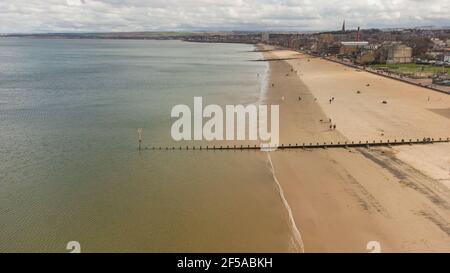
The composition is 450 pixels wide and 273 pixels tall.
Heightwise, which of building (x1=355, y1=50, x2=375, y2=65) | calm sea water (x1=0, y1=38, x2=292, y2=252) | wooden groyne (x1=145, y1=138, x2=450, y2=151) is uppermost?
building (x1=355, y1=50, x2=375, y2=65)

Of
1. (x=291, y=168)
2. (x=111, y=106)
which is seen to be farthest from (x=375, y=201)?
(x=111, y=106)

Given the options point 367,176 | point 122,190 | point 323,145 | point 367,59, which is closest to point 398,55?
point 367,59

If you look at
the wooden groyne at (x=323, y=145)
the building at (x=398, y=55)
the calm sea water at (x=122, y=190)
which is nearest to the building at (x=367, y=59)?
the building at (x=398, y=55)

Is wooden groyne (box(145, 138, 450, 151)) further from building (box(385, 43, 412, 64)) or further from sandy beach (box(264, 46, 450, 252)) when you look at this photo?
building (box(385, 43, 412, 64))

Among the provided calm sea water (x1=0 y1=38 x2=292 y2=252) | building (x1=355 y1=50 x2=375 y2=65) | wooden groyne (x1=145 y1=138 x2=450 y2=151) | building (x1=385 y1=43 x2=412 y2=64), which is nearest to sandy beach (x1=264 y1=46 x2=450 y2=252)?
wooden groyne (x1=145 y1=138 x2=450 y2=151)

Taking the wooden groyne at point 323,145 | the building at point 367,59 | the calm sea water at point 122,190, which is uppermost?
the building at point 367,59

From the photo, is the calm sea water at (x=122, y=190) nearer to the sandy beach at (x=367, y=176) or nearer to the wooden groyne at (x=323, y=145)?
the wooden groyne at (x=323, y=145)

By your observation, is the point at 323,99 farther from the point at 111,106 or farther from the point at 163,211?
the point at 163,211

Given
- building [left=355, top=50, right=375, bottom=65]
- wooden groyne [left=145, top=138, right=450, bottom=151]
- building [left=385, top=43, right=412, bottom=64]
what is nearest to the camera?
wooden groyne [left=145, top=138, right=450, bottom=151]

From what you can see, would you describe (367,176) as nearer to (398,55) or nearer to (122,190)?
(122,190)
